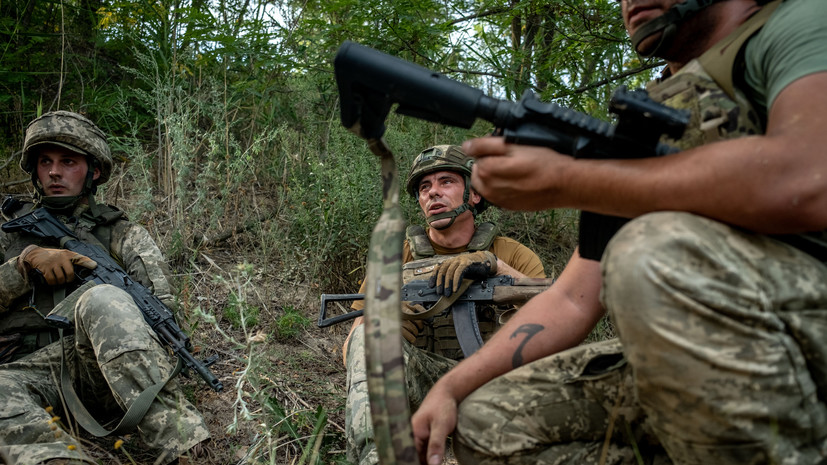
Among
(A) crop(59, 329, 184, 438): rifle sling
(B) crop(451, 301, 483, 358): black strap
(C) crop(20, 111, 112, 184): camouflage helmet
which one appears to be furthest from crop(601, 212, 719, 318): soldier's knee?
(C) crop(20, 111, 112, 184): camouflage helmet

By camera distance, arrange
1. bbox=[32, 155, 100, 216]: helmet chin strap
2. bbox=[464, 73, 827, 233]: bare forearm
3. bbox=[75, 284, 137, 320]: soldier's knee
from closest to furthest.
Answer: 1. bbox=[464, 73, 827, 233]: bare forearm
2. bbox=[75, 284, 137, 320]: soldier's knee
3. bbox=[32, 155, 100, 216]: helmet chin strap

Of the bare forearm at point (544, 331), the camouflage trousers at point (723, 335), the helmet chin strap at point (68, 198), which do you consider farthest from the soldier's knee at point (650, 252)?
the helmet chin strap at point (68, 198)

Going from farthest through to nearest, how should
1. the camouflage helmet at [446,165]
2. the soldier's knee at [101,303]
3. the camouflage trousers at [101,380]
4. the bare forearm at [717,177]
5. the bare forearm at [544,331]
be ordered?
the camouflage helmet at [446,165]
the soldier's knee at [101,303]
the camouflage trousers at [101,380]
the bare forearm at [544,331]
the bare forearm at [717,177]

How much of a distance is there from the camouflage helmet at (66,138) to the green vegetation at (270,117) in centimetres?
46

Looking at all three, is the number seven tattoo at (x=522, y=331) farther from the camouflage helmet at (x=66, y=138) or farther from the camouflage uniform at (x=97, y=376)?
the camouflage helmet at (x=66, y=138)

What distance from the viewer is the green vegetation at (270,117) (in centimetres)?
417

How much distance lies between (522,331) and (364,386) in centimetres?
129

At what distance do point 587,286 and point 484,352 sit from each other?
1.22ft

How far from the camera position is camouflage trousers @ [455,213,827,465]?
118 centimetres

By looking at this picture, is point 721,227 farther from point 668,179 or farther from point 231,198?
point 231,198

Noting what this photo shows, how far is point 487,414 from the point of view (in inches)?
67.2

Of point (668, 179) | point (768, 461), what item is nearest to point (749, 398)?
point (768, 461)

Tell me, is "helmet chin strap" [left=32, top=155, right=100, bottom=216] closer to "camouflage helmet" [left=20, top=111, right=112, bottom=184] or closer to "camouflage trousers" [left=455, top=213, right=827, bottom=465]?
"camouflage helmet" [left=20, top=111, right=112, bottom=184]

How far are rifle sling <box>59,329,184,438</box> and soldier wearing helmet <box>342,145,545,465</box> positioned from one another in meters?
0.95
